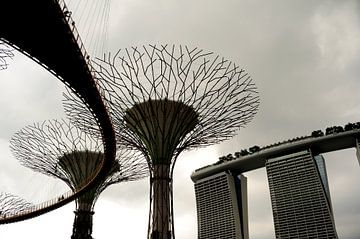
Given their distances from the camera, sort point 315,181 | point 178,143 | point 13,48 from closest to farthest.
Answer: point 13,48 < point 178,143 < point 315,181

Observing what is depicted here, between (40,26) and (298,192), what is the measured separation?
7918cm

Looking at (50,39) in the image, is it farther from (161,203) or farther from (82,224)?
(82,224)

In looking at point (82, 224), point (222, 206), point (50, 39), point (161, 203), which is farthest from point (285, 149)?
point (50, 39)

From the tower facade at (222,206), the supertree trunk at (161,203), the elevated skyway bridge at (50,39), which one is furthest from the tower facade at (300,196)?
the elevated skyway bridge at (50,39)

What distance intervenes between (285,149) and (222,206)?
2538cm

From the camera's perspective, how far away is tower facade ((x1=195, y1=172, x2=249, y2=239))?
96000 mm

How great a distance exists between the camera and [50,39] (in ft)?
42.0

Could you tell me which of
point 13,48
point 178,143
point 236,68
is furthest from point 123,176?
point 13,48

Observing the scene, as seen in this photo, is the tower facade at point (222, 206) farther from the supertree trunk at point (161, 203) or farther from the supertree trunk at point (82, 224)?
the supertree trunk at point (161, 203)

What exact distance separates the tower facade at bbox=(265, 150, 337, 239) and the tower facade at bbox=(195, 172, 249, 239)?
40.7 feet

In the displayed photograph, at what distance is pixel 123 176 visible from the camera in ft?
97.2

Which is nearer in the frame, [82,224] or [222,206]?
[82,224]

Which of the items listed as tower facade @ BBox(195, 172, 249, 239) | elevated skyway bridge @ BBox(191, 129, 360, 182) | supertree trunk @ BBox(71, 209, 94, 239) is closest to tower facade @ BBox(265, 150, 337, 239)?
elevated skyway bridge @ BBox(191, 129, 360, 182)

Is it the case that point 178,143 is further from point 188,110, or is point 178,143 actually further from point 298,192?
point 298,192
